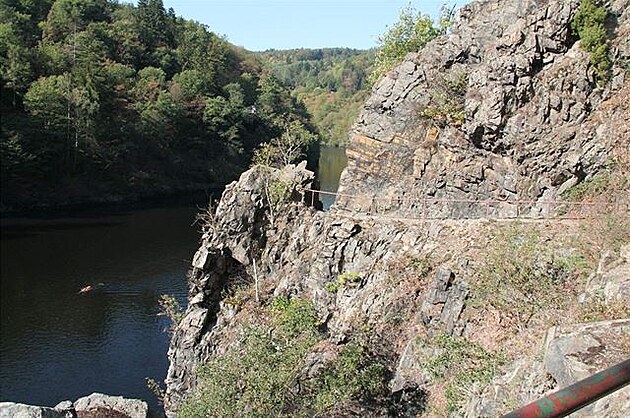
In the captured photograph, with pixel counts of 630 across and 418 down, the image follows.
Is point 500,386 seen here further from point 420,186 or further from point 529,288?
point 420,186

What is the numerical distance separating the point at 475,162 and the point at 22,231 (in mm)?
44638

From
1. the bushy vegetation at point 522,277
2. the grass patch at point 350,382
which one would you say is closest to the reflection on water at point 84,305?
the grass patch at point 350,382

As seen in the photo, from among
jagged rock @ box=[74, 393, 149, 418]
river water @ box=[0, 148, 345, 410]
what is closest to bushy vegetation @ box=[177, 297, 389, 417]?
jagged rock @ box=[74, 393, 149, 418]

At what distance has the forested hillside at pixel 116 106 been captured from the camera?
2457 inches

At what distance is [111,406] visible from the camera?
2338cm

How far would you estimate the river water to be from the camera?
90.0 ft

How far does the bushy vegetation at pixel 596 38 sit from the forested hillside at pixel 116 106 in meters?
54.3

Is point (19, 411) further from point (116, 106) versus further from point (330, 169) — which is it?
point (330, 169)

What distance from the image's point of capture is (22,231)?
51781 mm

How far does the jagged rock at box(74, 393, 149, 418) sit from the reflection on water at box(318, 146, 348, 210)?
135 ft

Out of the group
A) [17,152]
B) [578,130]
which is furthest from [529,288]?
[17,152]

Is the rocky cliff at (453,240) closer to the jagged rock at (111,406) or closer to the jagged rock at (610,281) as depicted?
the jagged rock at (610,281)

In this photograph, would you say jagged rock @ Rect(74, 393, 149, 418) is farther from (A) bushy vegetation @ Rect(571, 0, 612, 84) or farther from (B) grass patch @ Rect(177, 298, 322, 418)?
(A) bushy vegetation @ Rect(571, 0, 612, 84)

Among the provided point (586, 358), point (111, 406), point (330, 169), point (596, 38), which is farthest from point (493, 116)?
point (330, 169)
